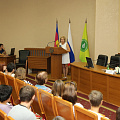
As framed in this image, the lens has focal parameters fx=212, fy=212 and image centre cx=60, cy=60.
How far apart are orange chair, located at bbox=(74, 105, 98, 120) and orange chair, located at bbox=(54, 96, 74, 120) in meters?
0.10

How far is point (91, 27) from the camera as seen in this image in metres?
8.34

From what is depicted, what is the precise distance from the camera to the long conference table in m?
4.65

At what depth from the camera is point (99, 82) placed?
16.9 ft

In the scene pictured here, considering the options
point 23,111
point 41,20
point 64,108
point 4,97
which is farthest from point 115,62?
point 41,20

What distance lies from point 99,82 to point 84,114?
2.97 m

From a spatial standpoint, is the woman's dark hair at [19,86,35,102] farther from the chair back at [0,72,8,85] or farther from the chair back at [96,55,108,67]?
the chair back at [96,55,108,67]

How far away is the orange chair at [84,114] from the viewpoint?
2.11 m

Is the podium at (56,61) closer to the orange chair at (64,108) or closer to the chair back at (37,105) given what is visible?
the chair back at (37,105)

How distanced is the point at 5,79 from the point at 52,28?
5.57m

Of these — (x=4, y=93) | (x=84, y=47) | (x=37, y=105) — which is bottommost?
(x=37, y=105)

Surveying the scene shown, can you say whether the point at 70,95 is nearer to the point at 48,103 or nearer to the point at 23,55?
the point at 48,103

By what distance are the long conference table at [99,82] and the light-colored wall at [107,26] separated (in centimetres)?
214

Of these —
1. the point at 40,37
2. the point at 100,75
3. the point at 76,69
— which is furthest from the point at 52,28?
the point at 100,75

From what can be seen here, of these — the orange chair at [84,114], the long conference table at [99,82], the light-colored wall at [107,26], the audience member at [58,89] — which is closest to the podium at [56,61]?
the long conference table at [99,82]
